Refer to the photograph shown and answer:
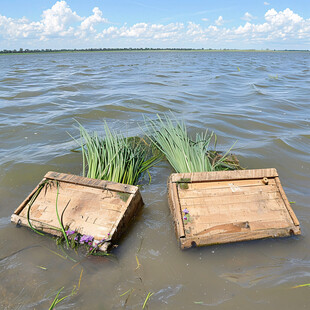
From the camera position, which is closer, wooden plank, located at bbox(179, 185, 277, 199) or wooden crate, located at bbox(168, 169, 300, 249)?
wooden crate, located at bbox(168, 169, 300, 249)

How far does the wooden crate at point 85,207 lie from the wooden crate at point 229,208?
43 centimetres

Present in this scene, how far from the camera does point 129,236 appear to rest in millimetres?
2148

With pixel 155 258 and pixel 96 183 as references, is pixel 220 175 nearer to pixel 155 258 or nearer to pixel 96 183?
pixel 155 258

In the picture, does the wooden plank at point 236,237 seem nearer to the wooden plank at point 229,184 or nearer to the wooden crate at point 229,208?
the wooden crate at point 229,208

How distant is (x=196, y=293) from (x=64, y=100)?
22.4 ft

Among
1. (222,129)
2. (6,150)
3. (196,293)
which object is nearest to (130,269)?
(196,293)

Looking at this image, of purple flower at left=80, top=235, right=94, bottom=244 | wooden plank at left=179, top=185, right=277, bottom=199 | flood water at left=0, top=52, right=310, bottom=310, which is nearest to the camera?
flood water at left=0, top=52, right=310, bottom=310

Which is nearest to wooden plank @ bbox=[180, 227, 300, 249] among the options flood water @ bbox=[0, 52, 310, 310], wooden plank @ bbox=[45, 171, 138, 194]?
flood water @ bbox=[0, 52, 310, 310]

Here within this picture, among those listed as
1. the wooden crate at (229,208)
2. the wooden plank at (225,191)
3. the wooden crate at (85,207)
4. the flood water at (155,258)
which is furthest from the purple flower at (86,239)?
the wooden plank at (225,191)

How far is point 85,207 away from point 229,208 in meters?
1.19

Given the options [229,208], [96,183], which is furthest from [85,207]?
[229,208]

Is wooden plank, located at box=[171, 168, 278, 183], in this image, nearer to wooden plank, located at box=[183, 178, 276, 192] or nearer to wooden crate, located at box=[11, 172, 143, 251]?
wooden plank, located at box=[183, 178, 276, 192]

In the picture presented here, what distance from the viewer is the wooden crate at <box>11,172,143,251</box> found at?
1.98m

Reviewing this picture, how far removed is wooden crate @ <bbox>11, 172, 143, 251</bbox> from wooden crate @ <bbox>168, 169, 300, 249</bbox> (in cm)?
43
